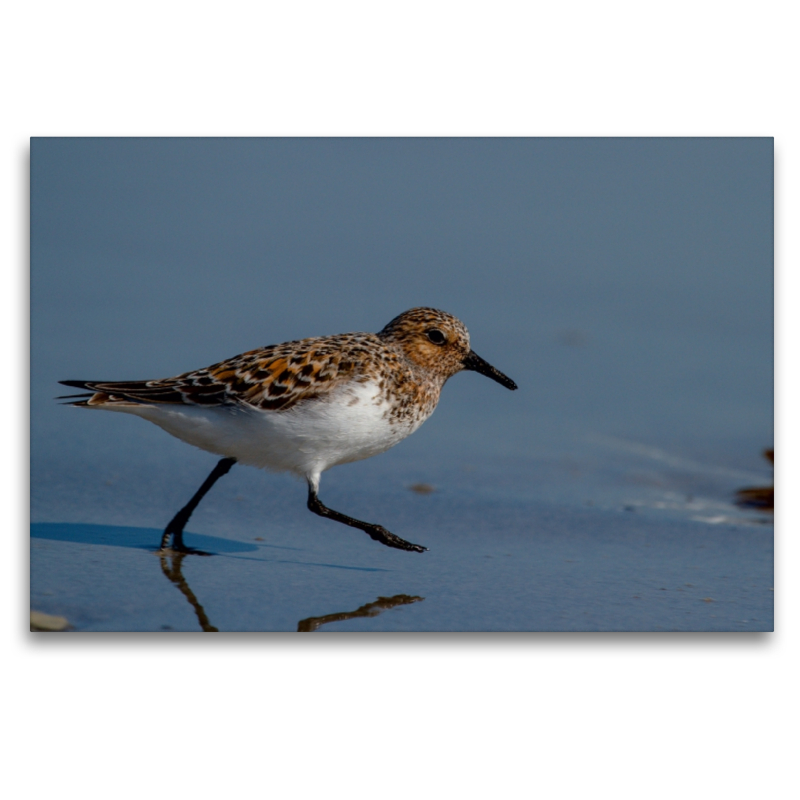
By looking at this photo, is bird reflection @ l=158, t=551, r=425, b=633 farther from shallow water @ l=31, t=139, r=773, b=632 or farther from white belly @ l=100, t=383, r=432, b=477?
white belly @ l=100, t=383, r=432, b=477

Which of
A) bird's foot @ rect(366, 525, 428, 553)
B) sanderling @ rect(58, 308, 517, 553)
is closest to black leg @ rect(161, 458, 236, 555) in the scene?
sanderling @ rect(58, 308, 517, 553)

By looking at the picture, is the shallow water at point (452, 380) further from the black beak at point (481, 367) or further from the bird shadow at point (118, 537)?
the black beak at point (481, 367)

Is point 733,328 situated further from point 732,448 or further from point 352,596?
point 352,596

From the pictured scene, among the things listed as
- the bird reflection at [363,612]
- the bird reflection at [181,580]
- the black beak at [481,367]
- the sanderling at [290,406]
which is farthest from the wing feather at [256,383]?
the bird reflection at [363,612]

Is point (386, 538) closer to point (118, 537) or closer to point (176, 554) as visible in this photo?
point (176, 554)

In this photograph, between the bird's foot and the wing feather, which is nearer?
the wing feather
